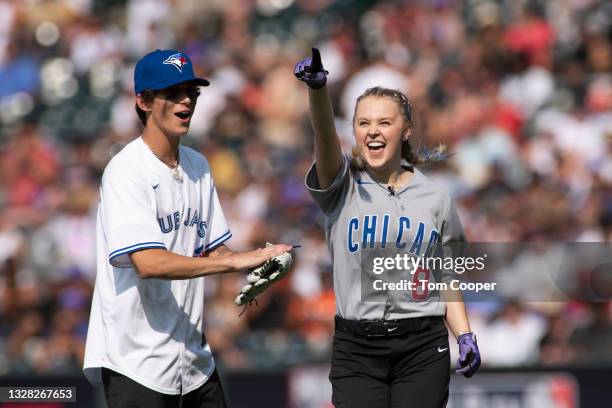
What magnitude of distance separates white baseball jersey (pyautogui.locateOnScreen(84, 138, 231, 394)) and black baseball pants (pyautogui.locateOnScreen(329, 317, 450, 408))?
604mm

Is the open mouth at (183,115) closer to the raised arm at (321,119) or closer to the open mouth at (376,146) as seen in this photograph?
the raised arm at (321,119)

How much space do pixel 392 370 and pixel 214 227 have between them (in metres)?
1.03

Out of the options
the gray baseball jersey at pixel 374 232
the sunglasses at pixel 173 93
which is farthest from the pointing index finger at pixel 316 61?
the sunglasses at pixel 173 93

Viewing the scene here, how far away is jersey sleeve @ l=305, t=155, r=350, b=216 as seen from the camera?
4812mm

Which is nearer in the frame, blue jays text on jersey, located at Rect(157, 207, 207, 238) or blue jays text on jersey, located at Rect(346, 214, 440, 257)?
blue jays text on jersey, located at Rect(157, 207, 207, 238)

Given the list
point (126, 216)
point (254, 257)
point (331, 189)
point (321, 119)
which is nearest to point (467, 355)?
point (331, 189)

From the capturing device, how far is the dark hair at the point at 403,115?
16.1 ft

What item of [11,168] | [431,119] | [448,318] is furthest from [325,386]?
[11,168]

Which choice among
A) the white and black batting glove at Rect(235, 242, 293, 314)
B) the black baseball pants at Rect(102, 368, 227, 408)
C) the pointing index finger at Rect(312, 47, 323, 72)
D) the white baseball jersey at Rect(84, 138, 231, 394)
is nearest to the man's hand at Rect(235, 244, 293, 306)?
the white and black batting glove at Rect(235, 242, 293, 314)

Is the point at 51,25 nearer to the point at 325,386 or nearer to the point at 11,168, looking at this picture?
the point at 11,168

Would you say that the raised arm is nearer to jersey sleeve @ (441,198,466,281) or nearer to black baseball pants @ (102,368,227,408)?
jersey sleeve @ (441,198,466,281)

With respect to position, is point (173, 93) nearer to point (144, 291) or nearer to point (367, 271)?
point (144, 291)

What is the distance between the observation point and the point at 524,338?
28.6 feet

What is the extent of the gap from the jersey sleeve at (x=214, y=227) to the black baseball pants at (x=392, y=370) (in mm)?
699
